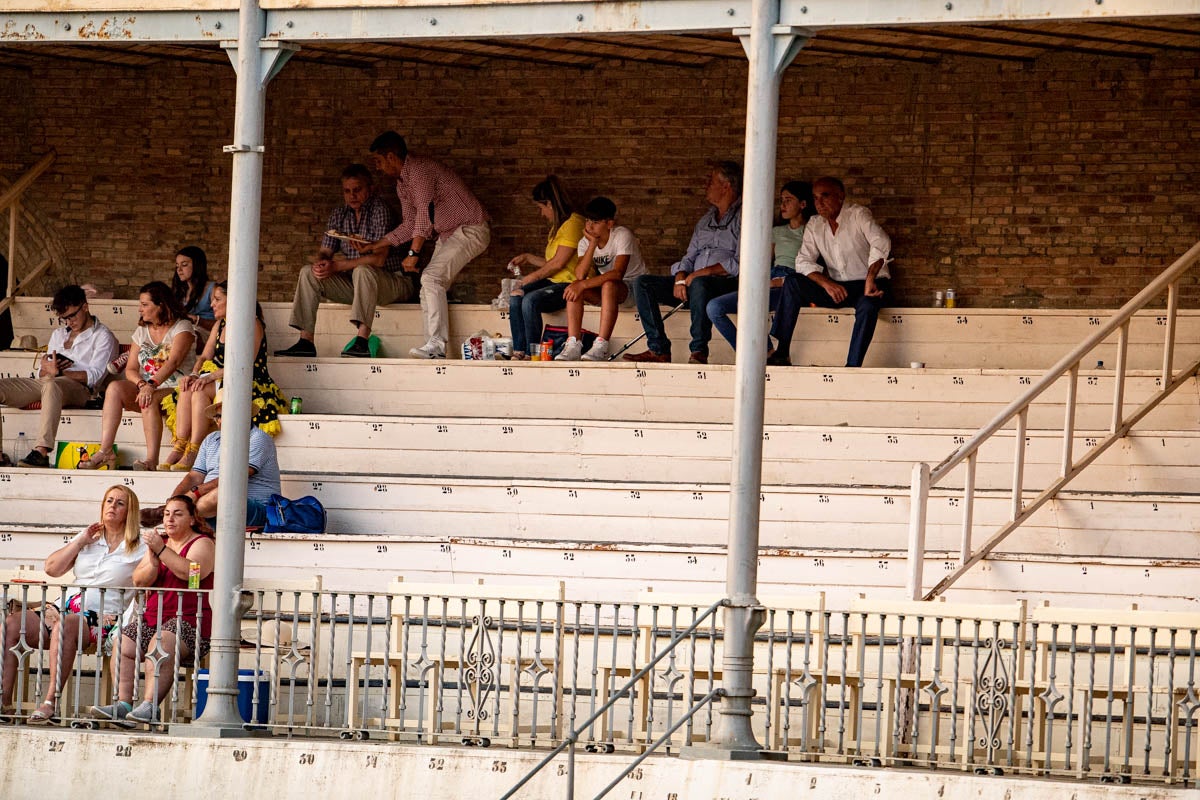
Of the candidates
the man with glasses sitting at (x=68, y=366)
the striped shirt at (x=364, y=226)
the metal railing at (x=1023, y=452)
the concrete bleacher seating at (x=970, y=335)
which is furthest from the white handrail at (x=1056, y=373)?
the man with glasses sitting at (x=68, y=366)

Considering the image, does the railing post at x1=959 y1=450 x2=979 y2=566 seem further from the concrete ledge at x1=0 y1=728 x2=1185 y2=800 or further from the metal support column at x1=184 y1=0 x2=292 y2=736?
the metal support column at x1=184 y1=0 x2=292 y2=736

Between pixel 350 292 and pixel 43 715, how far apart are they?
516 centimetres

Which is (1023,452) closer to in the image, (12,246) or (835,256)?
(835,256)

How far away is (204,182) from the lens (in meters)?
14.6

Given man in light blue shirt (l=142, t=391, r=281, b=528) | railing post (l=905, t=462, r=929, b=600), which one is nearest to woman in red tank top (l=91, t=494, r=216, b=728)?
man in light blue shirt (l=142, t=391, r=281, b=528)

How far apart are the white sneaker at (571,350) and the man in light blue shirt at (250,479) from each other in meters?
2.39

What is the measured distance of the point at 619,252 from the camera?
12.6 metres

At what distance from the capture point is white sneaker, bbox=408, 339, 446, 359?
12539 mm

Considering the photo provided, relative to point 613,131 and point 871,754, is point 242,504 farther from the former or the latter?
point 613,131

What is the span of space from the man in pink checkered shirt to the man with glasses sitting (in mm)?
2089

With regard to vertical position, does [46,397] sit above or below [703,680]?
above

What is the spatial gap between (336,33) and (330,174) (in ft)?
18.7

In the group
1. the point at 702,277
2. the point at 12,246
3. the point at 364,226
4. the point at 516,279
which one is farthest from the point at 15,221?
the point at 702,277

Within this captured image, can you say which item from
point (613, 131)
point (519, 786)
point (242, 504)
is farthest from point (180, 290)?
point (519, 786)
